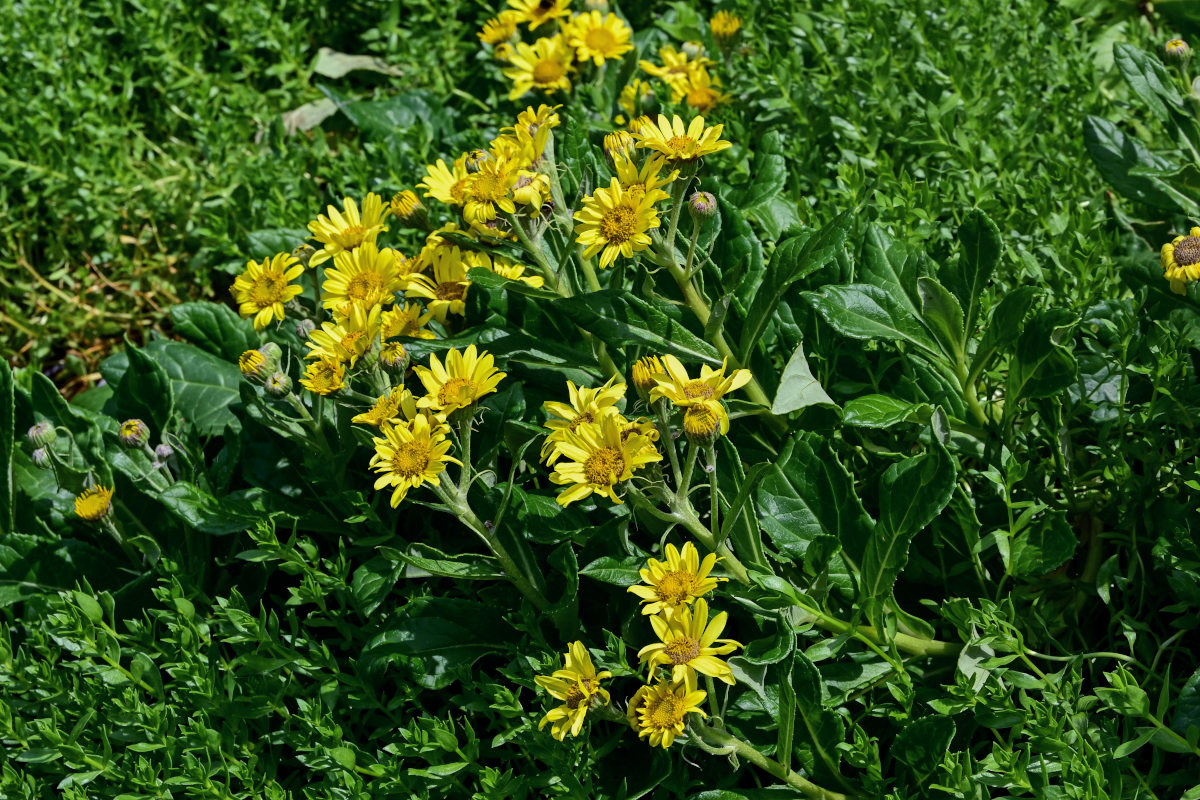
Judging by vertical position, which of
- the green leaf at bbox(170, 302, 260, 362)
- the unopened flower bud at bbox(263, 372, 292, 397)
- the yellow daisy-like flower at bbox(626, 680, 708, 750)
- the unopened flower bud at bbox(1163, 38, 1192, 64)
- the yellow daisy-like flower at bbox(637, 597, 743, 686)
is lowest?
the green leaf at bbox(170, 302, 260, 362)

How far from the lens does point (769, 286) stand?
234 centimetres

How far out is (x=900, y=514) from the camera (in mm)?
2135

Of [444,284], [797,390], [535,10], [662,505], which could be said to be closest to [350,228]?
[444,284]

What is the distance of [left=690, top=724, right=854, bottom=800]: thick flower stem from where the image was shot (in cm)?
201

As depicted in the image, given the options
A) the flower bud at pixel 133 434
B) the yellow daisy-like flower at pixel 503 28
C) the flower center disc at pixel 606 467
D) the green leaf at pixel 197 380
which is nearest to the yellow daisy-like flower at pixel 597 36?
the yellow daisy-like flower at pixel 503 28

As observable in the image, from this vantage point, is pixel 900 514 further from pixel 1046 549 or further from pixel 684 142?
pixel 684 142

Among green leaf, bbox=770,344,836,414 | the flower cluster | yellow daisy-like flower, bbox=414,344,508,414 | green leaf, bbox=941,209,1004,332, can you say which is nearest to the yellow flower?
the flower cluster

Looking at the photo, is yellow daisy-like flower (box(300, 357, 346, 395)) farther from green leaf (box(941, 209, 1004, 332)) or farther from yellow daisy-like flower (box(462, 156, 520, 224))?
green leaf (box(941, 209, 1004, 332))

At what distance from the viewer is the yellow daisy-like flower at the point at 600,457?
196cm

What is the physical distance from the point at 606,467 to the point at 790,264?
0.61 metres

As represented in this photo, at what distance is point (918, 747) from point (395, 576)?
1086 millimetres

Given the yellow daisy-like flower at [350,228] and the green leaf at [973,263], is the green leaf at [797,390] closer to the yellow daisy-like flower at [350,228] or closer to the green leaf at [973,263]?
the green leaf at [973,263]

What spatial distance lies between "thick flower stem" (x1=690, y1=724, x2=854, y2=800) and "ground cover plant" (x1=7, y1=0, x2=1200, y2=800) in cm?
1

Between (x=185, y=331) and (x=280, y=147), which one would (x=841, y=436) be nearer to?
A: (x=185, y=331)
